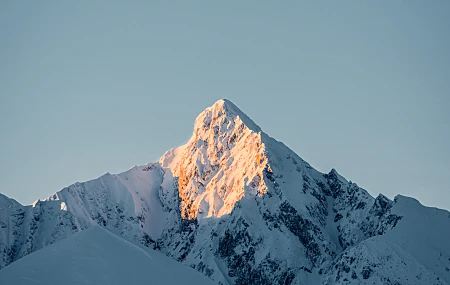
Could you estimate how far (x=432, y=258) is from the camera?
17438cm

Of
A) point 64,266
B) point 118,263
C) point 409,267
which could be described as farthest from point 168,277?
point 409,267

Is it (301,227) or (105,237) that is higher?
(301,227)

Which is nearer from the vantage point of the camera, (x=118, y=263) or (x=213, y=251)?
(x=118, y=263)

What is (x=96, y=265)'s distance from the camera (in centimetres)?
5628

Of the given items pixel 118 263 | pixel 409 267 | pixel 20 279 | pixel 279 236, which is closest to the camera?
pixel 20 279

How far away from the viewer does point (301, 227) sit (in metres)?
199

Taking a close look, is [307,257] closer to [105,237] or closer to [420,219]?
[420,219]

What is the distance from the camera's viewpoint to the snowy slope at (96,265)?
5453 cm

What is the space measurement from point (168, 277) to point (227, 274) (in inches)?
5271

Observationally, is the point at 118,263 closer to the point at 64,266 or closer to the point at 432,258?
the point at 64,266

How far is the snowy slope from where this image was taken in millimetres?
54531

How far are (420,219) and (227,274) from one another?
4666 centimetres

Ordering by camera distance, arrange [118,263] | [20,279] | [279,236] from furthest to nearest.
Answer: [279,236] < [118,263] < [20,279]

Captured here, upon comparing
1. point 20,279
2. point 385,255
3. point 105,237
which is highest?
point 385,255
